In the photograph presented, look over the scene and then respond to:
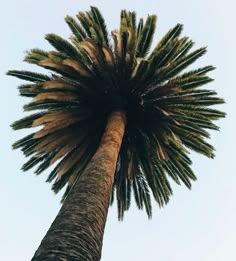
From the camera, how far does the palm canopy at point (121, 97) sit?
11199mm

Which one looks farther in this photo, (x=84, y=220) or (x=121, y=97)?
(x=121, y=97)

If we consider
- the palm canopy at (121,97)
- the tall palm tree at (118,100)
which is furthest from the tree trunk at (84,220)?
the palm canopy at (121,97)

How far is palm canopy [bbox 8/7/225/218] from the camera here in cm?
1120

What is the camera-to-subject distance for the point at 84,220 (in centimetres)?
626

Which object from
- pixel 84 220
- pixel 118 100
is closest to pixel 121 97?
pixel 118 100

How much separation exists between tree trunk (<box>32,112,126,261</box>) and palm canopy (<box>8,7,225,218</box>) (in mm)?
2701

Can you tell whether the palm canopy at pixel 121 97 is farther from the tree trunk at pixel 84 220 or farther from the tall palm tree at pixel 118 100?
the tree trunk at pixel 84 220

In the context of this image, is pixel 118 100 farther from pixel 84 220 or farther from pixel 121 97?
pixel 84 220

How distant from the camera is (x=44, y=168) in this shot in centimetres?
1436

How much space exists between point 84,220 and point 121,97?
5743 millimetres

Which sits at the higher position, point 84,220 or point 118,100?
point 118,100

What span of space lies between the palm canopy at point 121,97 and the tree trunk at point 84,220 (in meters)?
2.70

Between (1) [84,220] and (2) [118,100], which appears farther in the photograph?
(2) [118,100]

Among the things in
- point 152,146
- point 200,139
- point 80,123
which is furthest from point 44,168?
point 200,139
